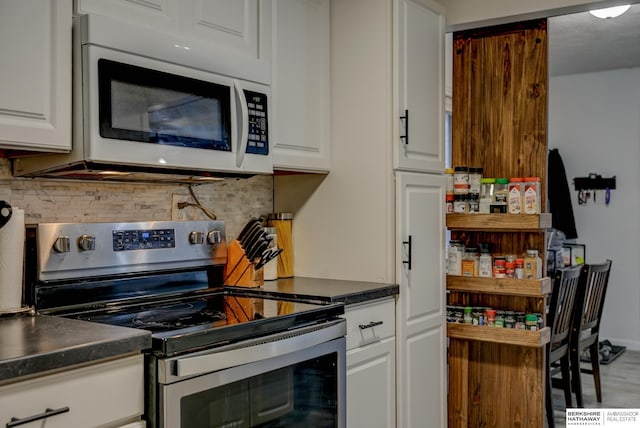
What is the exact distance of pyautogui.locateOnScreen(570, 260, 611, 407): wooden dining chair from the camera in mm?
3686

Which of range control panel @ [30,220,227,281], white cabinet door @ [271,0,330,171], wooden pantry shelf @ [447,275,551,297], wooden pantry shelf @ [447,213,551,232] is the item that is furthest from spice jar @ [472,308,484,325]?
range control panel @ [30,220,227,281]

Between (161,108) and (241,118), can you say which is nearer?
(161,108)

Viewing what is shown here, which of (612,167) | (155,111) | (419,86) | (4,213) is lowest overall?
(4,213)

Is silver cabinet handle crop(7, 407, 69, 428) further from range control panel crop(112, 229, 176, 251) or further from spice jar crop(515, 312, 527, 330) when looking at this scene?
spice jar crop(515, 312, 527, 330)

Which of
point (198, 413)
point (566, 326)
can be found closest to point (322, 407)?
point (198, 413)

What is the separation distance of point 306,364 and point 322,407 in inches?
7.2

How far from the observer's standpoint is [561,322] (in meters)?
3.46

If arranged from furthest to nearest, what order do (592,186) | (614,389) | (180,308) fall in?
1. (592,186)
2. (614,389)
3. (180,308)

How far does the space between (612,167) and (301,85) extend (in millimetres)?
4180

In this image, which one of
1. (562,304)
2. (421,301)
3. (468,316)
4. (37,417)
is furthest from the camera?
(562,304)

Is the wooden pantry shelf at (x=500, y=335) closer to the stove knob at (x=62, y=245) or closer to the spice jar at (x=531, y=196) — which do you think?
the spice jar at (x=531, y=196)

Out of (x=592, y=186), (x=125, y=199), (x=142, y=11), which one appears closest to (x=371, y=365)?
(x=125, y=199)

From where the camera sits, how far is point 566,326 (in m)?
3.56

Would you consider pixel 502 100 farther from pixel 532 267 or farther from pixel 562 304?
pixel 562 304
